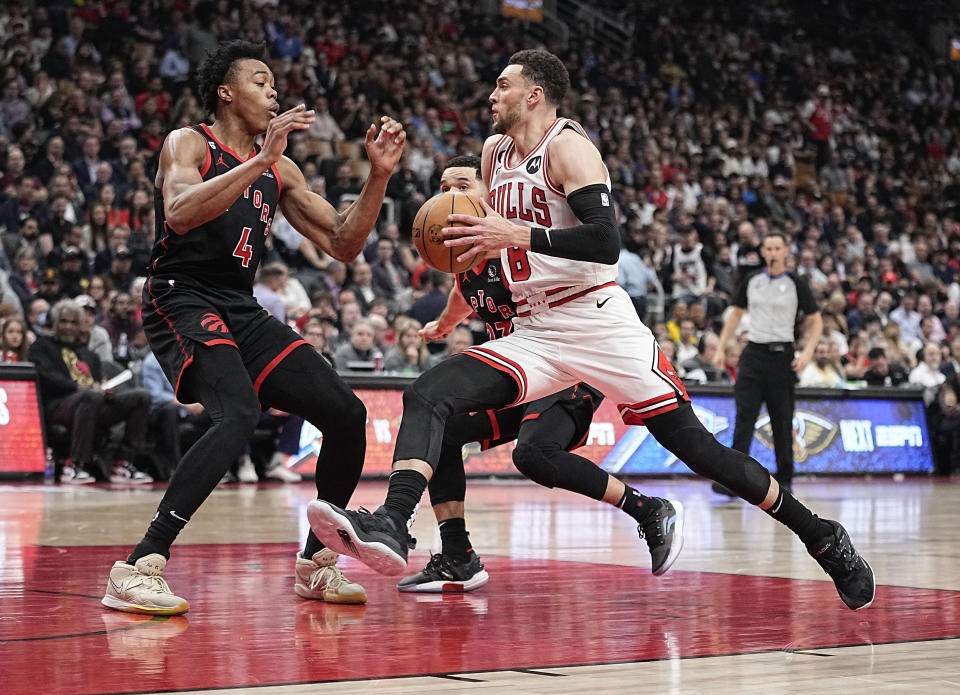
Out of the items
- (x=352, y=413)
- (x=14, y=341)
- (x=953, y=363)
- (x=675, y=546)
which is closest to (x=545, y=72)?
(x=352, y=413)

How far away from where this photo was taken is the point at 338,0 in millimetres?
22250

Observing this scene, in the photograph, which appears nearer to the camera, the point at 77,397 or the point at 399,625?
the point at 399,625

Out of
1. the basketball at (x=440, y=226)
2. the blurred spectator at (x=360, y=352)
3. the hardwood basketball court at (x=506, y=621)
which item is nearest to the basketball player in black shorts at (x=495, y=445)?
the hardwood basketball court at (x=506, y=621)

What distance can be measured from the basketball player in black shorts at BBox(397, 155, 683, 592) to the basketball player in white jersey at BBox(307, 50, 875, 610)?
45 cm

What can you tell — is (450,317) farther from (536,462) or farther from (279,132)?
(279,132)

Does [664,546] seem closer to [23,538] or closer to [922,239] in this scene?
[23,538]

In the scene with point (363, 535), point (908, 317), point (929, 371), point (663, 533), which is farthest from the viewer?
point (908, 317)

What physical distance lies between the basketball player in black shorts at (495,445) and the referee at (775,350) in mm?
5023

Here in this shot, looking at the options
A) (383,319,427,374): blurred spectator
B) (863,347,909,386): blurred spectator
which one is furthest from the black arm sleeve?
(863,347,909,386): blurred spectator

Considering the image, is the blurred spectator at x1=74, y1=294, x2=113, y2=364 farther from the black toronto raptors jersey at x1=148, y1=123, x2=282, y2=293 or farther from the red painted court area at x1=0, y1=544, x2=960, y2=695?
the black toronto raptors jersey at x1=148, y1=123, x2=282, y2=293

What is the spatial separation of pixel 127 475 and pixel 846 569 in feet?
29.1

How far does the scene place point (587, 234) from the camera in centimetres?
488

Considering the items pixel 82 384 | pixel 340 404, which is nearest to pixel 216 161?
pixel 340 404

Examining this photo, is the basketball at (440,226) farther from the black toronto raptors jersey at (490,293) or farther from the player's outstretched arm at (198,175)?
the player's outstretched arm at (198,175)
